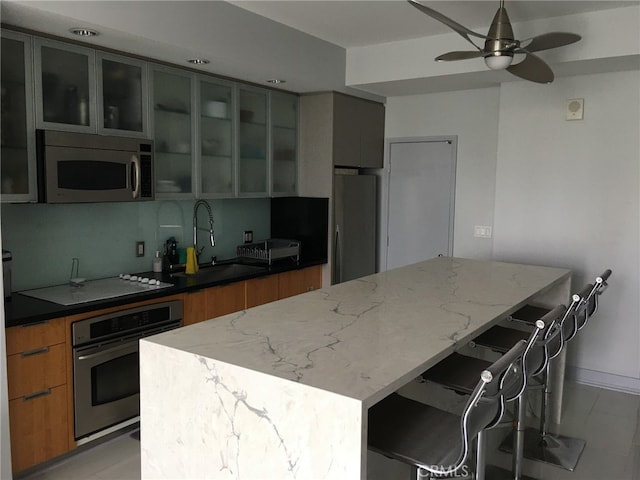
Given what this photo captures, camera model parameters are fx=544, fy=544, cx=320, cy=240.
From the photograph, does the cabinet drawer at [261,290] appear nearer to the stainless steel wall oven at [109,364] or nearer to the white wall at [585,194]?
the stainless steel wall oven at [109,364]

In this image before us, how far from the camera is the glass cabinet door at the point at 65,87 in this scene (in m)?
2.95

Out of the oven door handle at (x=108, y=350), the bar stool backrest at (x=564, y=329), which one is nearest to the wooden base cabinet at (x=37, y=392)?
the oven door handle at (x=108, y=350)

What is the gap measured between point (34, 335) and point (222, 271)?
5.43 feet

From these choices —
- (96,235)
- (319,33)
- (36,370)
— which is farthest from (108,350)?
(319,33)

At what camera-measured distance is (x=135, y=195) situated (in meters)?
3.46

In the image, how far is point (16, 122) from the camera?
9.34 feet

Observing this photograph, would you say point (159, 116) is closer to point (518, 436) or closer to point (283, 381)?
point (283, 381)

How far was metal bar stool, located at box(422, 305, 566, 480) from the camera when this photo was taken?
2072 mm

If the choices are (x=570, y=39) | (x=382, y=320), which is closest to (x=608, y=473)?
(x=382, y=320)

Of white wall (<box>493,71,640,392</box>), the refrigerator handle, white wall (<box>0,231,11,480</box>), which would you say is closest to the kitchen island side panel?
white wall (<box>0,231,11,480</box>)

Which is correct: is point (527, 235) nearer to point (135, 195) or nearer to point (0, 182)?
point (135, 195)

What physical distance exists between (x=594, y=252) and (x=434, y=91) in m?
1.99

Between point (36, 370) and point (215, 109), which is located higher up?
point (215, 109)

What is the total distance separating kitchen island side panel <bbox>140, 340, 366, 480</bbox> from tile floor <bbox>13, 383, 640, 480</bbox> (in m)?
Result: 1.26
